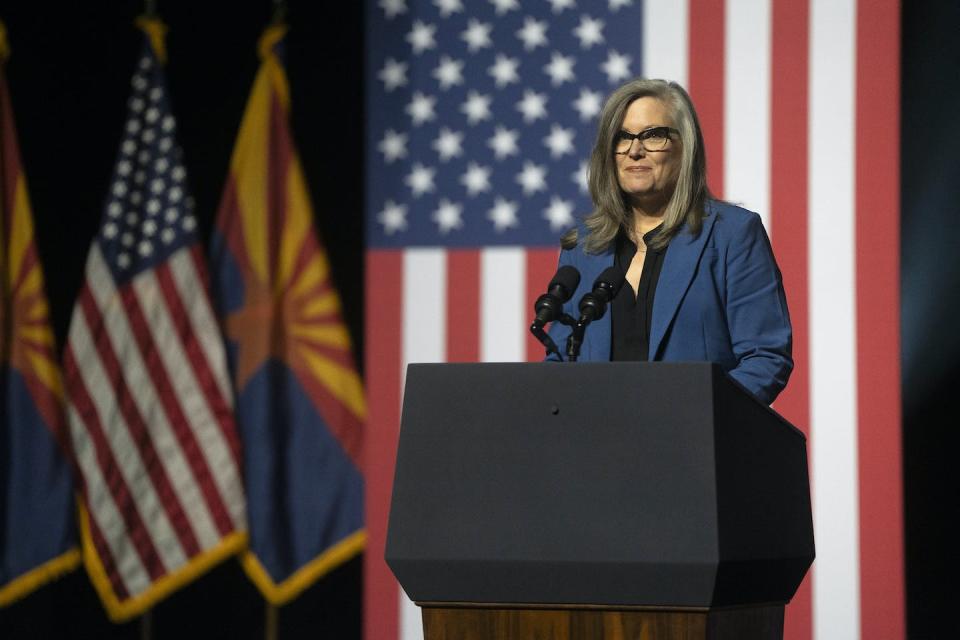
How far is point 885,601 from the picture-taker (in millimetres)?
3576

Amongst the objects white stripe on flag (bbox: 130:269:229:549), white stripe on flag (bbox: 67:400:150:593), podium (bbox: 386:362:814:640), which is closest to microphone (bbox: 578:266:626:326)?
podium (bbox: 386:362:814:640)

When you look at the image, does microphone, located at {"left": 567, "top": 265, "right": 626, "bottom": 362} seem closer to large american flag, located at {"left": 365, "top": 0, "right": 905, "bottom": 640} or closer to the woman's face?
the woman's face

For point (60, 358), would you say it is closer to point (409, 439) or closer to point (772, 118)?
point (772, 118)

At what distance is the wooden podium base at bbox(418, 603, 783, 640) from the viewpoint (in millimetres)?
1605

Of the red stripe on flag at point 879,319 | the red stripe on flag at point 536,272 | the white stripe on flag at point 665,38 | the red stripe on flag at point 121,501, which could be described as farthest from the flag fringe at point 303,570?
the white stripe on flag at point 665,38

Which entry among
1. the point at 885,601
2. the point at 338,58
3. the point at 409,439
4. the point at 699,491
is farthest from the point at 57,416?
the point at 699,491

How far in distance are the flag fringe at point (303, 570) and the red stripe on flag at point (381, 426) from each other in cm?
38

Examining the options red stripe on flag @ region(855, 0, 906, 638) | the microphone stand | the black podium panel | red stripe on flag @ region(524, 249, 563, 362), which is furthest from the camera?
red stripe on flag @ region(524, 249, 563, 362)

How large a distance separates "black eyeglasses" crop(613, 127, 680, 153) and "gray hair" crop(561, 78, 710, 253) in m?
0.02

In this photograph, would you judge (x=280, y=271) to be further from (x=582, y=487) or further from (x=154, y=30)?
(x=582, y=487)

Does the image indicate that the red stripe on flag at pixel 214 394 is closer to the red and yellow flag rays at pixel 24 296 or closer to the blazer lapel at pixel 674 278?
the red and yellow flag rays at pixel 24 296

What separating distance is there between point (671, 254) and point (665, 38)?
1.90 metres

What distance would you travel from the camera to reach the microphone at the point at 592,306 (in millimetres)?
1781

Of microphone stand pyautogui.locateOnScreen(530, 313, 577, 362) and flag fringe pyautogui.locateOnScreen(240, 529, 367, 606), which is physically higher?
microphone stand pyautogui.locateOnScreen(530, 313, 577, 362)
